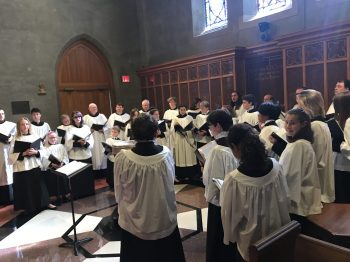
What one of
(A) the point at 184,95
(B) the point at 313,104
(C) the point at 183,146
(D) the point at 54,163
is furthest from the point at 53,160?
(A) the point at 184,95

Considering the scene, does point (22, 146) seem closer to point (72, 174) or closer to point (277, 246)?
point (72, 174)

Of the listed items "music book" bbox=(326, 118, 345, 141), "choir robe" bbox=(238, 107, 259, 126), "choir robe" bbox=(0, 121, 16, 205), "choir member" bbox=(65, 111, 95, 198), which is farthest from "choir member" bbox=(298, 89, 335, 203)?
"choir robe" bbox=(0, 121, 16, 205)

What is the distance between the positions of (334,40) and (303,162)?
173 inches

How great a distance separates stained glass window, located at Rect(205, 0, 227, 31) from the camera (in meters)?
8.67

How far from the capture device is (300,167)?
2.39 metres

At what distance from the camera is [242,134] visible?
195 cm

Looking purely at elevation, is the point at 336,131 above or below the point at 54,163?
above

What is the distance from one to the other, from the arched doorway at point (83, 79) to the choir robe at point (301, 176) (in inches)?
308

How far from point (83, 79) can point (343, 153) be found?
25.7 ft

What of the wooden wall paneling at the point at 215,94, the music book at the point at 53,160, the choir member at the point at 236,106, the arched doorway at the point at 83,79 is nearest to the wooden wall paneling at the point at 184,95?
the wooden wall paneling at the point at 215,94

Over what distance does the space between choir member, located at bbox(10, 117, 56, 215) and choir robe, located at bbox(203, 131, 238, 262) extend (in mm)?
3132

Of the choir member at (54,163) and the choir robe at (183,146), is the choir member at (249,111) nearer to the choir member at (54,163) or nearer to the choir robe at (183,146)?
the choir robe at (183,146)

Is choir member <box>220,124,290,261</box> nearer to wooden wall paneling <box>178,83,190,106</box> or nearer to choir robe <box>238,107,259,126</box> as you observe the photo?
choir robe <box>238,107,259,126</box>

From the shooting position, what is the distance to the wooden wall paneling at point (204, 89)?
28.0ft
